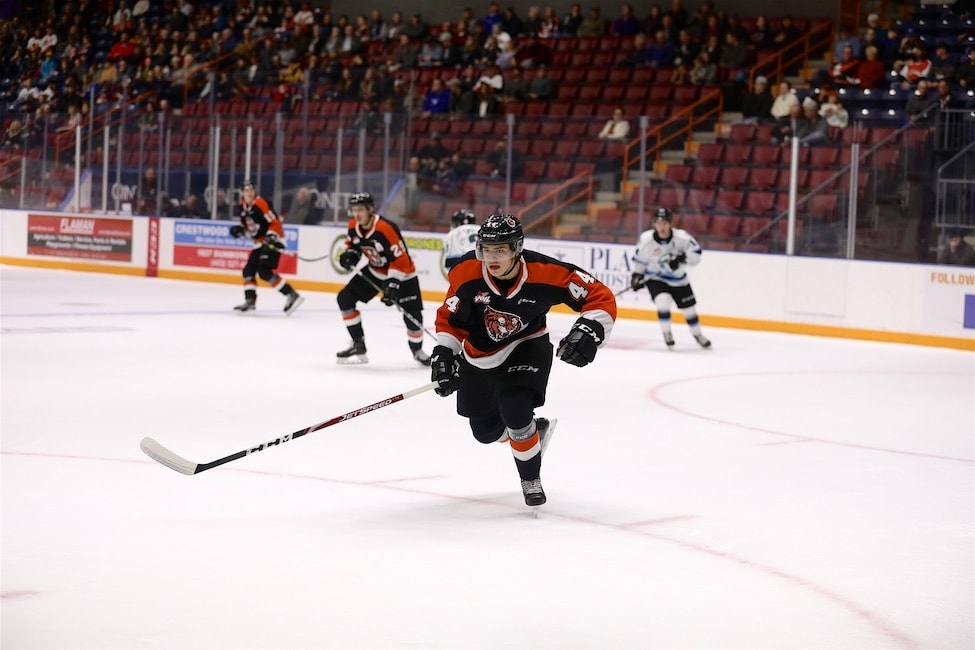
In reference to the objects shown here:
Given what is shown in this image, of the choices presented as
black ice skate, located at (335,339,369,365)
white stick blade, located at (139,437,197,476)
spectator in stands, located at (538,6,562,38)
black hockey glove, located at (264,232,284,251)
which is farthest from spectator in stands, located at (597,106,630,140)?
white stick blade, located at (139,437,197,476)

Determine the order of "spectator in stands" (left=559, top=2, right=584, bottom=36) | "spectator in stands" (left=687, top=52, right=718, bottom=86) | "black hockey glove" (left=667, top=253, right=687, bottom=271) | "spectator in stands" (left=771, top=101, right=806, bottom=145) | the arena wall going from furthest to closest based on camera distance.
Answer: "spectator in stands" (left=559, top=2, right=584, bottom=36), "spectator in stands" (left=687, top=52, right=718, bottom=86), "spectator in stands" (left=771, top=101, right=806, bottom=145), the arena wall, "black hockey glove" (left=667, top=253, right=687, bottom=271)

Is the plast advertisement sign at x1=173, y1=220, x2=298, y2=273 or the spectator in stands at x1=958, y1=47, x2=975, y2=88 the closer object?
the spectator in stands at x1=958, y1=47, x2=975, y2=88

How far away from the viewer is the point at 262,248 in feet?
38.7

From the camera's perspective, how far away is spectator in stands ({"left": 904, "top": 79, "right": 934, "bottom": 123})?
10797 millimetres

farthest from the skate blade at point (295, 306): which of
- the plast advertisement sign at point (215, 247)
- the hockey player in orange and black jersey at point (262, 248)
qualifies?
the plast advertisement sign at point (215, 247)

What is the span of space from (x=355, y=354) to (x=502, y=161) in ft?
16.6

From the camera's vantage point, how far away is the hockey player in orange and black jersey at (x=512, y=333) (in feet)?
14.1

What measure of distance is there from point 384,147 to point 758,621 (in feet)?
36.7

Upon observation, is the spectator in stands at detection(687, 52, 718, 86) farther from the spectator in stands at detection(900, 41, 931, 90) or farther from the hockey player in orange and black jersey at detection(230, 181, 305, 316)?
the hockey player in orange and black jersey at detection(230, 181, 305, 316)

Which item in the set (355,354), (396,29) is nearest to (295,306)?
(355,354)

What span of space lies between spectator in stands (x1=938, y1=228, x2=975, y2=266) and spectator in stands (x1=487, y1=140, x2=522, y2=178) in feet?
14.3

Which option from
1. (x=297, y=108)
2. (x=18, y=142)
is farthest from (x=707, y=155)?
(x=18, y=142)

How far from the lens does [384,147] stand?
14.0 metres

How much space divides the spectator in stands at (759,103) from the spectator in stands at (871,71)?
0.91 m
